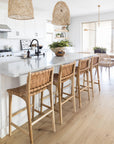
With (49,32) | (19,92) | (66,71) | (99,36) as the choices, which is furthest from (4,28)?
(99,36)

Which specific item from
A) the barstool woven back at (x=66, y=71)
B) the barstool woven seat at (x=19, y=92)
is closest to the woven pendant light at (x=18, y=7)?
the barstool woven back at (x=66, y=71)

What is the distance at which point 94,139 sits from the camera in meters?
1.93

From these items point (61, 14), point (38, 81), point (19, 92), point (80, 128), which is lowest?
point (80, 128)

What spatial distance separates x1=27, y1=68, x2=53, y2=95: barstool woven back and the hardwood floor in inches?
26.7

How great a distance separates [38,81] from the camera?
5.81 feet

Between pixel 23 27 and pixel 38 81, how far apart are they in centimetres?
459

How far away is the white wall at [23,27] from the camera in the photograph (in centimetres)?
523

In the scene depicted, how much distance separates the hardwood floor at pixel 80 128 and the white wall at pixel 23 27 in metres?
3.80

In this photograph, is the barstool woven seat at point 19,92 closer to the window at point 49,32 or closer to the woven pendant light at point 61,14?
the woven pendant light at point 61,14

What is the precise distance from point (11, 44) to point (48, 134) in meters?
4.54

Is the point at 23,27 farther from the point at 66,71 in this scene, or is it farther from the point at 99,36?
the point at 99,36

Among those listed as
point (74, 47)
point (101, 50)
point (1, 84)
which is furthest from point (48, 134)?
point (74, 47)

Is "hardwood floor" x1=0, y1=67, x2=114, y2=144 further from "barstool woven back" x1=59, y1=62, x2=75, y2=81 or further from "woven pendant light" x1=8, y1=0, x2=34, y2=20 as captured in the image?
"woven pendant light" x1=8, y1=0, x2=34, y2=20

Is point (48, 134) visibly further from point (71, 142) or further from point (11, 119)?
point (11, 119)
